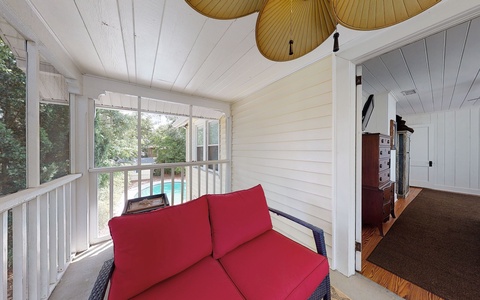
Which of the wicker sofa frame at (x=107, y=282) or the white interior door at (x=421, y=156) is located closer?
the wicker sofa frame at (x=107, y=282)

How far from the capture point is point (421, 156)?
5.55 metres

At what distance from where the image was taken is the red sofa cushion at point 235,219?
1366mm

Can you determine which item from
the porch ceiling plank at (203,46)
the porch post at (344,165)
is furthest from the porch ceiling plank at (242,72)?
the porch post at (344,165)

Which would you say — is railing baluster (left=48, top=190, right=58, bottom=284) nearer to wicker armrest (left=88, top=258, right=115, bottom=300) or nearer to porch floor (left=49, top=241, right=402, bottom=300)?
porch floor (left=49, top=241, right=402, bottom=300)

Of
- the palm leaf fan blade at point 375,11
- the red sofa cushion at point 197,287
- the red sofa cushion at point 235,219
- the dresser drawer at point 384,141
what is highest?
the palm leaf fan blade at point 375,11

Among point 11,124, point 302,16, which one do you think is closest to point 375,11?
point 302,16

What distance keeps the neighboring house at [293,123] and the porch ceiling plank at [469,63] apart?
2.81ft

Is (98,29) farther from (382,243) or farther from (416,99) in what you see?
(416,99)

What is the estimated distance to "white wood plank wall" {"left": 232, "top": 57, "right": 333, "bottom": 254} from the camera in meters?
1.93

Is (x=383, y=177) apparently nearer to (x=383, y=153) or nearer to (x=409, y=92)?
(x=383, y=153)

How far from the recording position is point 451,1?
1.17 m

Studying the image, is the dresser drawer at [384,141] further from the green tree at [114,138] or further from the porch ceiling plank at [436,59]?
the green tree at [114,138]

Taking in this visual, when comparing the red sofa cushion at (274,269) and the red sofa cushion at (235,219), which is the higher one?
the red sofa cushion at (235,219)

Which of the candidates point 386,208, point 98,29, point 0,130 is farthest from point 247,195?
point 386,208
